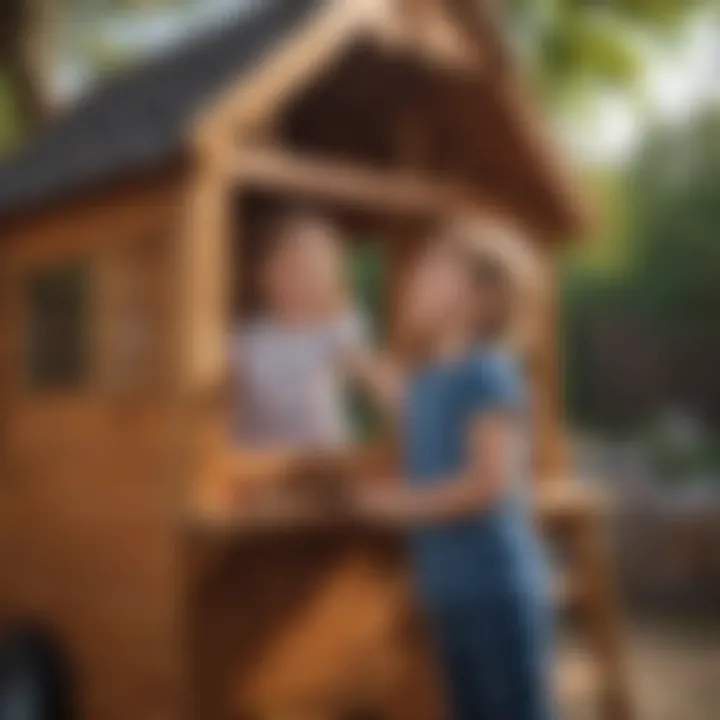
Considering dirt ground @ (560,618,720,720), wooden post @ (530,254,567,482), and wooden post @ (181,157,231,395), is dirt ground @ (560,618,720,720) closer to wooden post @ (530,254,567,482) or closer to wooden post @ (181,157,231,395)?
wooden post @ (530,254,567,482)

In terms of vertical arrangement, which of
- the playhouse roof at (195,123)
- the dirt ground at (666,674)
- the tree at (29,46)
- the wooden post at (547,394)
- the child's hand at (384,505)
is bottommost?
the dirt ground at (666,674)

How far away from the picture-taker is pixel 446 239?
870mm

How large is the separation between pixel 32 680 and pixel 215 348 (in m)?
0.35

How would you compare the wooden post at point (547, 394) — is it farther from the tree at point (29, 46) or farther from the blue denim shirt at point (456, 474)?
the tree at point (29, 46)

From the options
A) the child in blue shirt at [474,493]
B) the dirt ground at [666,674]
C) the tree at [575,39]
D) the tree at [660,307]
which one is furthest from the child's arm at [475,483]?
the tree at [575,39]

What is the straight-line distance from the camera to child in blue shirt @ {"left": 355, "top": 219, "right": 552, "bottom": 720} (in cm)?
78

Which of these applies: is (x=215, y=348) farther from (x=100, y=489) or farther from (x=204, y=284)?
(x=100, y=489)

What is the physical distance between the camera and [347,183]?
3.48 ft

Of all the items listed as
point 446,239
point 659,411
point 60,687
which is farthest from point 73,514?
point 659,411

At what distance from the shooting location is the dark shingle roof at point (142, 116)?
3.16 ft

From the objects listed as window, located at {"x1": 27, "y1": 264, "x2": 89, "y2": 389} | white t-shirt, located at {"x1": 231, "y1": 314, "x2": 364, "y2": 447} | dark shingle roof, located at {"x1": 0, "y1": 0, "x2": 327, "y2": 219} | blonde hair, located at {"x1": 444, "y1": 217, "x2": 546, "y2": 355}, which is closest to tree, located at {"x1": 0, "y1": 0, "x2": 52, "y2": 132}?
dark shingle roof, located at {"x1": 0, "y1": 0, "x2": 327, "y2": 219}

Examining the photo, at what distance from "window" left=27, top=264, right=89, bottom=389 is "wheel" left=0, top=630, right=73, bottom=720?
0.78ft

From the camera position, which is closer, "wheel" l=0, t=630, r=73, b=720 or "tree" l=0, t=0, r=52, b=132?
"wheel" l=0, t=630, r=73, b=720

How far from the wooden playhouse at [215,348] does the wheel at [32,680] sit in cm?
1
